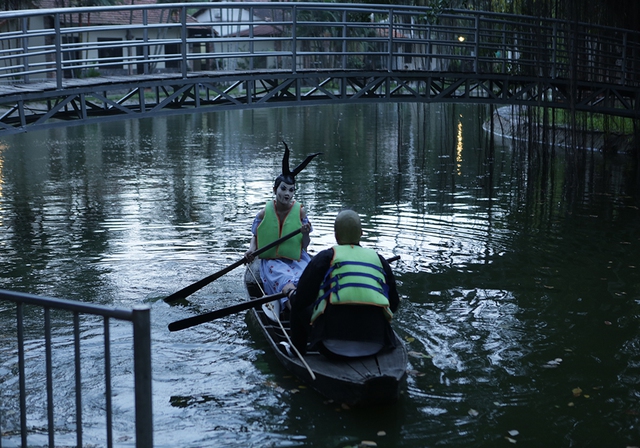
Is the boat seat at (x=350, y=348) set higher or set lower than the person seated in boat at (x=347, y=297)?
lower

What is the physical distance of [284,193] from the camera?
8789 mm

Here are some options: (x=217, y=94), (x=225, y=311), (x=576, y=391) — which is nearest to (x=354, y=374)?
(x=225, y=311)

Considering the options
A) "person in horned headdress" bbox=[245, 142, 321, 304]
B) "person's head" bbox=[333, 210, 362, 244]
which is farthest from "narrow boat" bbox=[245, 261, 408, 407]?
"person in horned headdress" bbox=[245, 142, 321, 304]

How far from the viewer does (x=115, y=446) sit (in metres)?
6.04

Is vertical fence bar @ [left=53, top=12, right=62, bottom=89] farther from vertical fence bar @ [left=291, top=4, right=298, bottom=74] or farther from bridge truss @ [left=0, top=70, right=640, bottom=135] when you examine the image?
vertical fence bar @ [left=291, top=4, right=298, bottom=74]

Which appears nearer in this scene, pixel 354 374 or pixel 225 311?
pixel 354 374

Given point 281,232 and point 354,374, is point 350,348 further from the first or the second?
point 281,232

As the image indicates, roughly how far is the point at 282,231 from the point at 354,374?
2.69 m

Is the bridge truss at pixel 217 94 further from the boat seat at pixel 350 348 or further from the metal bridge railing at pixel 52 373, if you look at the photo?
the boat seat at pixel 350 348

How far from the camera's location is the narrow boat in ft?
21.2

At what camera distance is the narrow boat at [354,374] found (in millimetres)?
6449

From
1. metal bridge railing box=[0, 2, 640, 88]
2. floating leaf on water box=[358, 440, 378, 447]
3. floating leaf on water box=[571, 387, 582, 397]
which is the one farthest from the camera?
metal bridge railing box=[0, 2, 640, 88]

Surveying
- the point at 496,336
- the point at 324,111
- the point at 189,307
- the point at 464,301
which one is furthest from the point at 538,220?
the point at 324,111

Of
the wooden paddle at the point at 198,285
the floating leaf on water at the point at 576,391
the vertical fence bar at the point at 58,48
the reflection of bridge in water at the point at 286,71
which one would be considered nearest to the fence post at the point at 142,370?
the floating leaf on water at the point at 576,391
